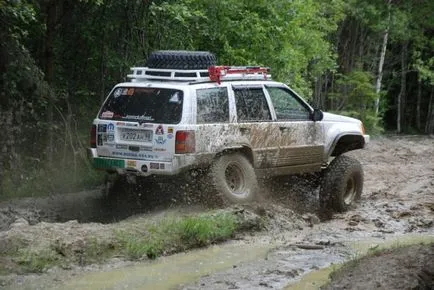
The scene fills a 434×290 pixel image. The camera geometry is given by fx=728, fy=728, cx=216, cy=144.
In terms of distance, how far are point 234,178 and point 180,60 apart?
1.83 meters

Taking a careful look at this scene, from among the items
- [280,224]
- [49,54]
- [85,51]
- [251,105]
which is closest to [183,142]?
[251,105]

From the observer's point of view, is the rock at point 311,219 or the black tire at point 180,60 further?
the rock at point 311,219

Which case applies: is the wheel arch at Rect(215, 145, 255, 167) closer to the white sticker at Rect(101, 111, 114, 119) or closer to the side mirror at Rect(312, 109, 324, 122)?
the side mirror at Rect(312, 109, 324, 122)

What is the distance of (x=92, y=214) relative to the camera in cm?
1068

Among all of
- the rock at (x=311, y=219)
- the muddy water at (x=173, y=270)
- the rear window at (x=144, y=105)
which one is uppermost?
the rear window at (x=144, y=105)

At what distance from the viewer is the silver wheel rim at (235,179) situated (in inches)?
400

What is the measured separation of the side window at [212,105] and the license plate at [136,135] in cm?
69

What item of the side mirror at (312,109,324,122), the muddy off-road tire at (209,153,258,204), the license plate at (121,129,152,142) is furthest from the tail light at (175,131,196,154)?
the side mirror at (312,109,324,122)

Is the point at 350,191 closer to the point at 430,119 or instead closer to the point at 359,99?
the point at 359,99

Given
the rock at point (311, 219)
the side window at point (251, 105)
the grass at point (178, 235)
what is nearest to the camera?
the grass at point (178, 235)

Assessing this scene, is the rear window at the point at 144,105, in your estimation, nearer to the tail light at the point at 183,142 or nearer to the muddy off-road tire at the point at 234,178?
the tail light at the point at 183,142

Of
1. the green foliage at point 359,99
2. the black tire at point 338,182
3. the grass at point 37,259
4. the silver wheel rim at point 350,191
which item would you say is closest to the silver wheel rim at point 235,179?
the black tire at point 338,182

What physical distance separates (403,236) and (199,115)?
323 centimetres

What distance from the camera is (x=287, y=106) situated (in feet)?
36.4
